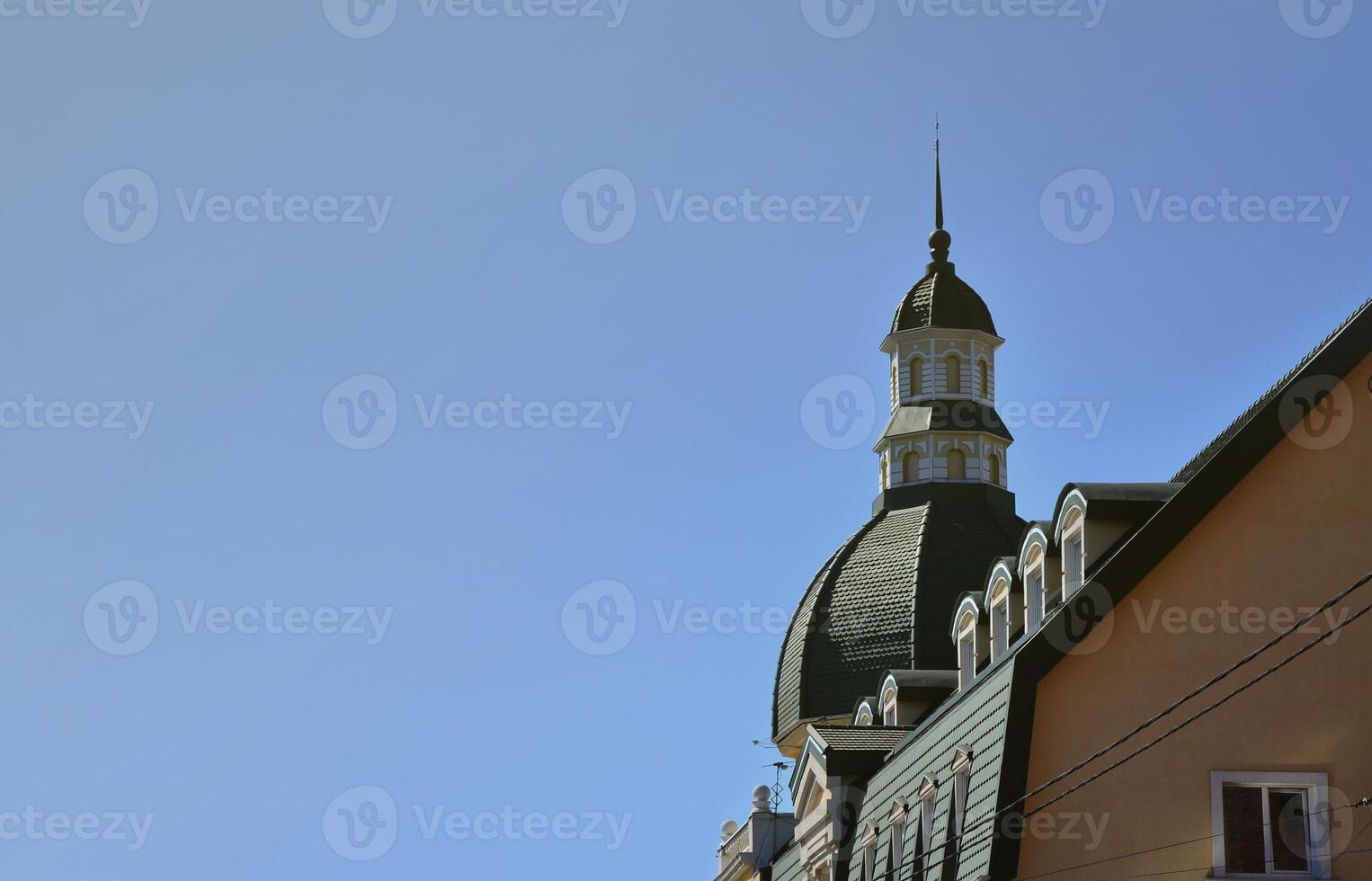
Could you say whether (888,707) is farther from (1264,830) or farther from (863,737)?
(1264,830)

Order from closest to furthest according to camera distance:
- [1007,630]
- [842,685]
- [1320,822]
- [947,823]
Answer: [1320,822] → [947,823] → [1007,630] → [842,685]

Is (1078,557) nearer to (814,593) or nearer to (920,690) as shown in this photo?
(920,690)

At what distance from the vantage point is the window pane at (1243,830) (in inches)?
985

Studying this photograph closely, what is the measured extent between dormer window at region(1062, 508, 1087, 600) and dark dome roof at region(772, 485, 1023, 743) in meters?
25.9

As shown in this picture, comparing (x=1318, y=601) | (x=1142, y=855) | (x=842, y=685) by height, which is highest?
(x=842, y=685)

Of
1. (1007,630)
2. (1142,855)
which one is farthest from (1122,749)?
(1007,630)

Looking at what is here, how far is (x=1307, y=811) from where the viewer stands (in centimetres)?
2516

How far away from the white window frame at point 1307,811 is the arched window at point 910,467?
1409 inches

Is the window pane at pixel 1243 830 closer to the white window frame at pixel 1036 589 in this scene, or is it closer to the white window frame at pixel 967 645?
the white window frame at pixel 1036 589

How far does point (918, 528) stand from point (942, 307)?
7.68 m

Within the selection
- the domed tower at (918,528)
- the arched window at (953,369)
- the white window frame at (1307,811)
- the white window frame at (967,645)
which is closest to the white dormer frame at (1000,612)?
the white window frame at (967,645)

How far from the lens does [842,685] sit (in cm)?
5616

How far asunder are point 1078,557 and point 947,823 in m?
3.69

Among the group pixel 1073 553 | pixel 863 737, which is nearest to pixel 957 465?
pixel 863 737
